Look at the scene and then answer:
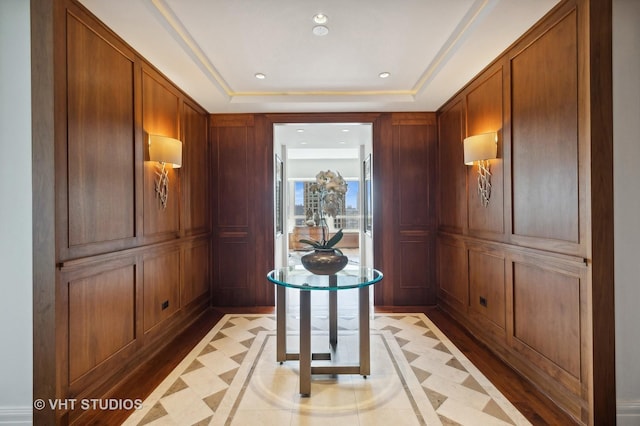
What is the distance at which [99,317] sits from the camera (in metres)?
2.14

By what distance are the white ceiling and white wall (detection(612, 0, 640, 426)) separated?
1.77 ft

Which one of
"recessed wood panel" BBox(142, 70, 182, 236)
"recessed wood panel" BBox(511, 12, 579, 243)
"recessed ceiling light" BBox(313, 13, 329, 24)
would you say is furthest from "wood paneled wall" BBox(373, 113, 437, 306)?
"recessed wood panel" BBox(142, 70, 182, 236)

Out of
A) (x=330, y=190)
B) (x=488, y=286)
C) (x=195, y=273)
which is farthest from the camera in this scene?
(x=195, y=273)

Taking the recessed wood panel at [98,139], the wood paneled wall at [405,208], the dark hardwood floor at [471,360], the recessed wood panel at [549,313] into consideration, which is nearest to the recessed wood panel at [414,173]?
the wood paneled wall at [405,208]

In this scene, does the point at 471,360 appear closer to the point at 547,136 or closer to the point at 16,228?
the point at 547,136

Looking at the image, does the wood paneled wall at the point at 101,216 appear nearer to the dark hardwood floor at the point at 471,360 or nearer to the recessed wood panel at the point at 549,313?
the dark hardwood floor at the point at 471,360

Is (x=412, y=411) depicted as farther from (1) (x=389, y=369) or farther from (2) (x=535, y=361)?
(2) (x=535, y=361)

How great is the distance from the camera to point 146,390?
7.35 ft

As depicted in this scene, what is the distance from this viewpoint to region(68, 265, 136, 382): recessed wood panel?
1.93 metres

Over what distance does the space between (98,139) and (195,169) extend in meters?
1.61

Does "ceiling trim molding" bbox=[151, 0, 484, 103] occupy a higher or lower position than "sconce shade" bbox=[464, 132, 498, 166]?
higher

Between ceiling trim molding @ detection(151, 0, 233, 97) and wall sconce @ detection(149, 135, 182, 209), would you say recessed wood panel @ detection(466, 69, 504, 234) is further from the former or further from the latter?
wall sconce @ detection(149, 135, 182, 209)

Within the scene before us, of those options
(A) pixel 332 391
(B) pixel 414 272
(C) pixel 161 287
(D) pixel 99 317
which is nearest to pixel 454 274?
(B) pixel 414 272

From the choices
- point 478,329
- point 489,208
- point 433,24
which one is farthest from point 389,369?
point 433,24
